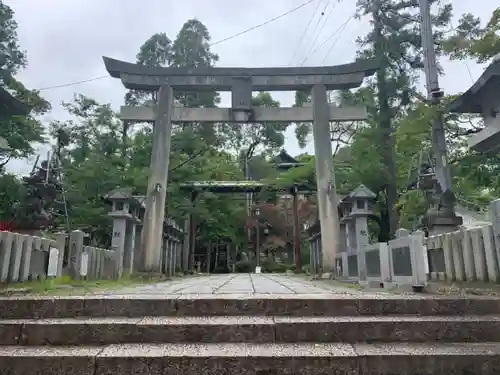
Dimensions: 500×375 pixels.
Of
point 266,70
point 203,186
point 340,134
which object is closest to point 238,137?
point 340,134

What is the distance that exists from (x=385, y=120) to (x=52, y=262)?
1184 centimetres

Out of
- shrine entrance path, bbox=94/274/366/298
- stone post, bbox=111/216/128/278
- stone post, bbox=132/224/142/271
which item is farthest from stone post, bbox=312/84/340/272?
stone post, bbox=111/216/128/278

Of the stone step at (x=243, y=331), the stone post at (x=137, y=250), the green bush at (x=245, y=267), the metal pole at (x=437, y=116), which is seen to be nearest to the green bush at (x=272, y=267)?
the green bush at (x=245, y=267)

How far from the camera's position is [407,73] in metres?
14.6

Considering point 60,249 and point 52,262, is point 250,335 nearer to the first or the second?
point 52,262

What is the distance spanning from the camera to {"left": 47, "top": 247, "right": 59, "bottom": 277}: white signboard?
6316mm

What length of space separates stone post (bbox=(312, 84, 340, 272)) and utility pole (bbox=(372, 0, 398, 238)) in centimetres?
264

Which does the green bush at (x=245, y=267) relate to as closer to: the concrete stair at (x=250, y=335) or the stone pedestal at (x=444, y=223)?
the stone pedestal at (x=444, y=223)

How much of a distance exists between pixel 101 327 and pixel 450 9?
15440 mm

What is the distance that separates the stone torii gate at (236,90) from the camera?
12.0 metres

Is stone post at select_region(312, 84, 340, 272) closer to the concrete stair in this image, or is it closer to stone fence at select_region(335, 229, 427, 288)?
stone fence at select_region(335, 229, 427, 288)

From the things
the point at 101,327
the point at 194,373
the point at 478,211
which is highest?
the point at 478,211

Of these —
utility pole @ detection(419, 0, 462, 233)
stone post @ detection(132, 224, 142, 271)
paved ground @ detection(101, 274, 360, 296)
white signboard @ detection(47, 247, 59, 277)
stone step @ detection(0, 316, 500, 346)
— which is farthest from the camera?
stone post @ detection(132, 224, 142, 271)

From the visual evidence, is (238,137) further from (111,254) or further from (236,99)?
(111,254)
